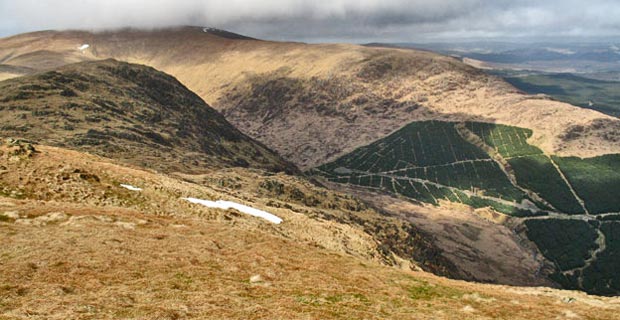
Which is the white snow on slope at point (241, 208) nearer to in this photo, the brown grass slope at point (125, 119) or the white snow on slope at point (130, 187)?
the white snow on slope at point (130, 187)

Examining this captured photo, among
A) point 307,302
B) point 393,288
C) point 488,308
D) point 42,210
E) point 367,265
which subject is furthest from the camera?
point 367,265

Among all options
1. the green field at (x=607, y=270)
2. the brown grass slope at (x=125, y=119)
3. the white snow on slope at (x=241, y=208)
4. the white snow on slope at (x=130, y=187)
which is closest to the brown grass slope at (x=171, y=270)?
the white snow on slope at (x=130, y=187)

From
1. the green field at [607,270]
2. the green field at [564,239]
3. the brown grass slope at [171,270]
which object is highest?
the brown grass slope at [171,270]

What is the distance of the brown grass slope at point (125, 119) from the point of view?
311 feet

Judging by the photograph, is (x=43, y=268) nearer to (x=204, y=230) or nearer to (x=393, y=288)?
(x=204, y=230)

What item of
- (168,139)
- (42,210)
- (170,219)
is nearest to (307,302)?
(170,219)

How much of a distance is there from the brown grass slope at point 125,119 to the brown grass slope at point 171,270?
3983cm

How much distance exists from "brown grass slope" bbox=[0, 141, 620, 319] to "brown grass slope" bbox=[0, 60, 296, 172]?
1568 inches

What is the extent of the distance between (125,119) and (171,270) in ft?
383

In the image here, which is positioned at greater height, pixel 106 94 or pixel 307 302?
pixel 106 94

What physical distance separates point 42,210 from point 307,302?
25469 millimetres

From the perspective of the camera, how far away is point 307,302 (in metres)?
23.1

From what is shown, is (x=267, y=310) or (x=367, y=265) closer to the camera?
(x=267, y=310)

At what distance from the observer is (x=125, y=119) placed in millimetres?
129125
